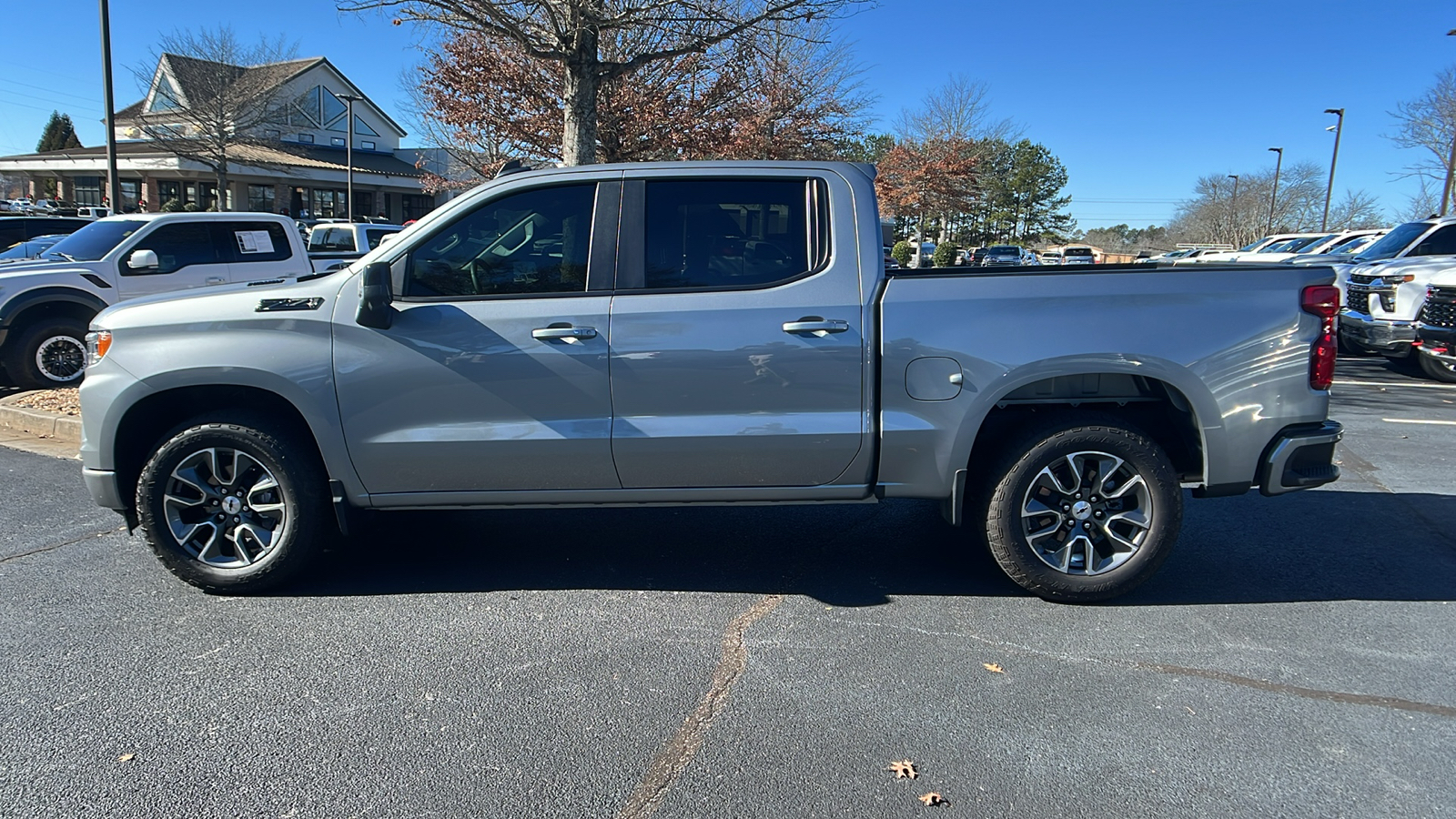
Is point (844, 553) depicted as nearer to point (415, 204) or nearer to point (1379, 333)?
point (1379, 333)

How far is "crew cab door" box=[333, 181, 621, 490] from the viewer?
4.16 metres

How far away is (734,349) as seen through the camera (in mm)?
4113

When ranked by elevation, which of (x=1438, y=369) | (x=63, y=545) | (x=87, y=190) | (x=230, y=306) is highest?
(x=87, y=190)

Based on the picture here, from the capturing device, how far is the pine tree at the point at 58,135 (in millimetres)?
67062

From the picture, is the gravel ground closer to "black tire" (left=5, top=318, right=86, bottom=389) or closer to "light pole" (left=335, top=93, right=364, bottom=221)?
"black tire" (left=5, top=318, right=86, bottom=389)

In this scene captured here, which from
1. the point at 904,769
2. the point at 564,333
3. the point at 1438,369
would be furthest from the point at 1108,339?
the point at 1438,369

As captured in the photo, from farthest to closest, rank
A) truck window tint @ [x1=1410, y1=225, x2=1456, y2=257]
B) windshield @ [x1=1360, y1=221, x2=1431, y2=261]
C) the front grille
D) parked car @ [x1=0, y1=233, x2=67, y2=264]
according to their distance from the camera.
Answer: windshield @ [x1=1360, y1=221, x2=1431, y2=261]
truck window tint @ [x1=1410, y1=225, x2=1456, y2=257]
parked car @ [x1=0, y1=233, x2=67, y2=264]
the front grille

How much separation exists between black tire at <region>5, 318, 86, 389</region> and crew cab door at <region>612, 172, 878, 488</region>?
26.7 feet

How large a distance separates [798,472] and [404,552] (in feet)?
7.61

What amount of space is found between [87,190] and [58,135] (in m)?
27.4

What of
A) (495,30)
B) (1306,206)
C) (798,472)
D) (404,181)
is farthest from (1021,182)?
(798,472)

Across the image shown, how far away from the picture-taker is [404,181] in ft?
150

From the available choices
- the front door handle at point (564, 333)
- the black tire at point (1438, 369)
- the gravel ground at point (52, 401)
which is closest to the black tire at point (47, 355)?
the gravel ground at point (52, 401)

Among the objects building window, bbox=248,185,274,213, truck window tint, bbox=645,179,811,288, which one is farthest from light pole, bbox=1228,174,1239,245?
truck window tint, bbox=645,179,811,288
